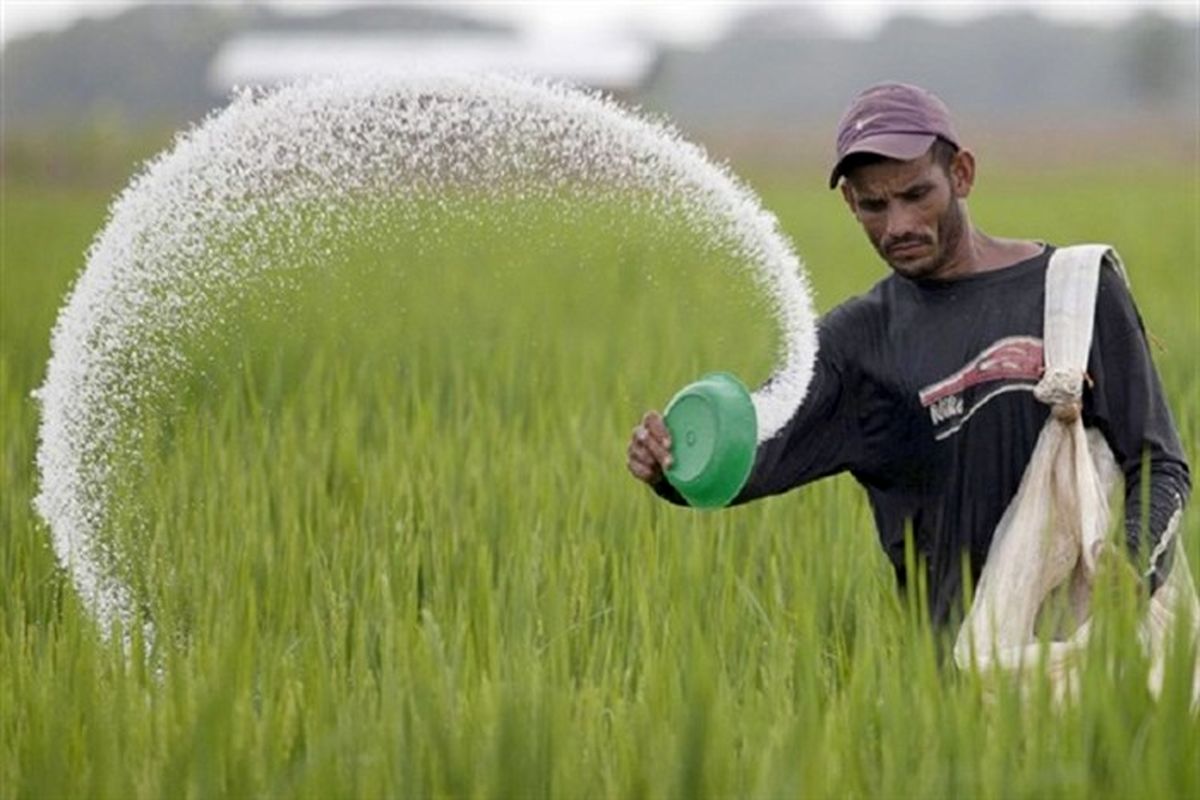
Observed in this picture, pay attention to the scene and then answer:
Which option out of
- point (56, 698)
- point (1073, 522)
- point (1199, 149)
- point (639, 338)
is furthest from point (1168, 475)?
point (1199, 149)

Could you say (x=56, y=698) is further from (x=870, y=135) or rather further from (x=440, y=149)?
(x=870, y=135)

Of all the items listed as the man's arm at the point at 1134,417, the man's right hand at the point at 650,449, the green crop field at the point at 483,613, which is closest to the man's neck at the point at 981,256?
the man's arm at the point at 1134,417

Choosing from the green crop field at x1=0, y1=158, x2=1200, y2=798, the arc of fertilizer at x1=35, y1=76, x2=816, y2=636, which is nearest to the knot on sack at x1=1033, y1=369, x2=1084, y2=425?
the green crop field at x1=0, y1=158, x2=1200, y2=798

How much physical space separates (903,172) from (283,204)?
2.44 feet

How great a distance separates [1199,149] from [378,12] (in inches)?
1593

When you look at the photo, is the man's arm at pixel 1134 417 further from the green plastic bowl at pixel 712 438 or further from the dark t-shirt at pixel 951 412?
the green plastic bowl at pixel 712 438

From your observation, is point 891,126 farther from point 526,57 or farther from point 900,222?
point 526,57

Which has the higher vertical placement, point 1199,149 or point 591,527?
point 1199,149

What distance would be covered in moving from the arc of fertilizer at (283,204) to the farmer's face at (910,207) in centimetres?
10

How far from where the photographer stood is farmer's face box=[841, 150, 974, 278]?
259 cm

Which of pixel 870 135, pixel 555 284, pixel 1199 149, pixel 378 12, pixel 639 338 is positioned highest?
pixel 378 12

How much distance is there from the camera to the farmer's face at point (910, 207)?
2592 mm

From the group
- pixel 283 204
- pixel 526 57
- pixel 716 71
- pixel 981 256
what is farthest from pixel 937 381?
pixel 716 71

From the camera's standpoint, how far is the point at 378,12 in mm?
70438
